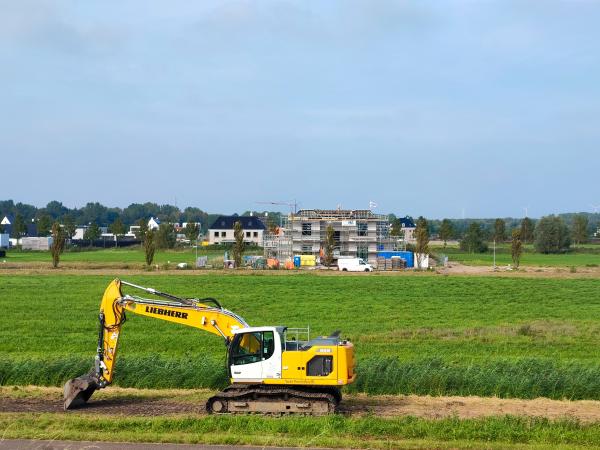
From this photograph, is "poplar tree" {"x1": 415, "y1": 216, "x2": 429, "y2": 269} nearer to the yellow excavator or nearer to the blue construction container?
the blue construction container

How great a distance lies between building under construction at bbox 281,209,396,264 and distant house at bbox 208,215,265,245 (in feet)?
166

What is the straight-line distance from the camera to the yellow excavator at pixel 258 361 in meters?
17.1

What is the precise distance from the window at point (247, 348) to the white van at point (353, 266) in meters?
62.3

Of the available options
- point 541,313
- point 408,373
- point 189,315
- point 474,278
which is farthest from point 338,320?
point 474,278

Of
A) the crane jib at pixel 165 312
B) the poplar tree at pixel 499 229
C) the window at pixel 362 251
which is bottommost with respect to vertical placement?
the crane jib at pixel 165 312

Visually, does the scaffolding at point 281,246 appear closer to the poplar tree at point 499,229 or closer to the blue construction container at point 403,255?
the blue construction container at point 403,255

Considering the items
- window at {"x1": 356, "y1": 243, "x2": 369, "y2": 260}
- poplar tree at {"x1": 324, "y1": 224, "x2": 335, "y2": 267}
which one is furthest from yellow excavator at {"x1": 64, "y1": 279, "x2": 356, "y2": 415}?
window at {"x1": 356, "y1": 243, "x2": 369, "y2": 260}

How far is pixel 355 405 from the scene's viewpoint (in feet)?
63.2

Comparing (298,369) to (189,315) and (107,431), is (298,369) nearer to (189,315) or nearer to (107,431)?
(189,315)

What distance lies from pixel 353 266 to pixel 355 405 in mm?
61573

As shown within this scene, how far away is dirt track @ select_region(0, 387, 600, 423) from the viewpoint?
18.2 m

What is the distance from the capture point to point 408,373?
20812 millimetres

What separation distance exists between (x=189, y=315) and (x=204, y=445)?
11.9ft

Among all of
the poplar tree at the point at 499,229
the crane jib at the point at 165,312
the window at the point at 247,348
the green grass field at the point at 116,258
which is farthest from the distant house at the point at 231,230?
the window at the point at 247,348
